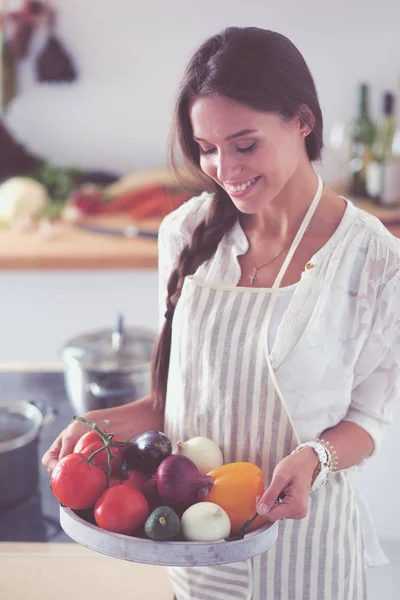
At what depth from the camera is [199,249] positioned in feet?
3.67

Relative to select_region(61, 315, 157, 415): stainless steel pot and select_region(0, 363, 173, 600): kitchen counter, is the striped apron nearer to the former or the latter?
select_region(0, 363, 173, 600): kitchen counter

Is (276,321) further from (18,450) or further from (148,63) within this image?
(148,63)

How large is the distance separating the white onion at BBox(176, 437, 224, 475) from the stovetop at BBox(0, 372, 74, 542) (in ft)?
0.85

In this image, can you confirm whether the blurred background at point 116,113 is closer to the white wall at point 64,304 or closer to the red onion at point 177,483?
the white wall at point 64,304

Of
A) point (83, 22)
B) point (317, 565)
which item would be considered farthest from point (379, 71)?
point (317, 565)

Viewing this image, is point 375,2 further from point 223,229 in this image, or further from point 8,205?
point 223,229

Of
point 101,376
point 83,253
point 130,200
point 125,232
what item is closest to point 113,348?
point 101,376

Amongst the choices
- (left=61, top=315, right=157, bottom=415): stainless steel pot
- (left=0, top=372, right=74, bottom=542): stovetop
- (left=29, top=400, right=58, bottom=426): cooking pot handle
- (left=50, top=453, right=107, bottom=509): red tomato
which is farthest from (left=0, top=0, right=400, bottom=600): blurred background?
(left=50, top=453, right=107, bottom=509): red tomato

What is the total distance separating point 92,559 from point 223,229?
504 millimetres

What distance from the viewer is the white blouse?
3.20 feet

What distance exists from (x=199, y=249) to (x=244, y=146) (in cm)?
24

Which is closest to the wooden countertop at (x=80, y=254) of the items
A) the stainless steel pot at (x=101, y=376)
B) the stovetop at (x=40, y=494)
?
the stovetop at (x=40, y=494)

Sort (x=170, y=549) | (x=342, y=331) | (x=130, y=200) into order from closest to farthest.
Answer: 1. (x=170, y=549)
2. (x=342, y=331)
3. (x=130, y=200)

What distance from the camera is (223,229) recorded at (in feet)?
3.70
